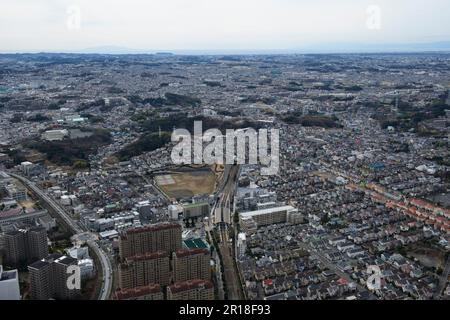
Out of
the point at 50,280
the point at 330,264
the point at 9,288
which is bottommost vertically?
the point at 330,264

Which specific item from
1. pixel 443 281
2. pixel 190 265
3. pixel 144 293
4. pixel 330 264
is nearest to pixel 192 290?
pixel 144 293

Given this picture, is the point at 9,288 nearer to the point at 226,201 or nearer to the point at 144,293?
the point at 144,293

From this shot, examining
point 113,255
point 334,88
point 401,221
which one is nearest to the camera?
point 113,255

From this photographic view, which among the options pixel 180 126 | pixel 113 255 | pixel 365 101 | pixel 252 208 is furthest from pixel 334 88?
pixel 113 255

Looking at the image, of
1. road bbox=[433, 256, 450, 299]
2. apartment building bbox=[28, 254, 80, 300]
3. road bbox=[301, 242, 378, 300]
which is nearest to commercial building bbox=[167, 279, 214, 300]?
apartment building bbox=[28, 254, 80, 300]

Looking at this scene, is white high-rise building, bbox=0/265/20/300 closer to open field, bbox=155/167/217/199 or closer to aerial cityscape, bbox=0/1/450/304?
aerial cityscape, bbox=0/1/450/304
